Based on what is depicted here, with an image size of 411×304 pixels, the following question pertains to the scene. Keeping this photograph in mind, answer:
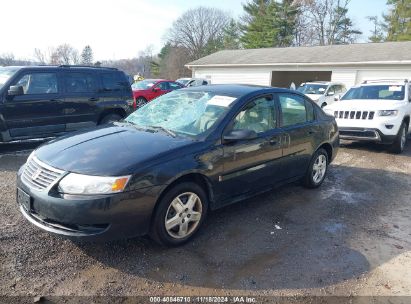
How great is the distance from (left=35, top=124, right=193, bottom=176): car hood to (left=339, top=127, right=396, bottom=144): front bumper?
5.92 metres

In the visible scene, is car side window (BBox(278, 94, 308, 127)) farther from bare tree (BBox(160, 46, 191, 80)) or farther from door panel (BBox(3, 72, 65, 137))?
bare tree (BBox(160, 46, 191, 80))

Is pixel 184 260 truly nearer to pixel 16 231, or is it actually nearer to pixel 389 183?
pixel 16 231

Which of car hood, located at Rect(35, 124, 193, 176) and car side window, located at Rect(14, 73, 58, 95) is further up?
car side window, located at Rect(14, 73, 58, 95)

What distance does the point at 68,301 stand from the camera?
2643 millimetres

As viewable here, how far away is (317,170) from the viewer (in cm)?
544

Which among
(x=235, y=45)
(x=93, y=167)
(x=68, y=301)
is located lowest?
(x=68, y=301)

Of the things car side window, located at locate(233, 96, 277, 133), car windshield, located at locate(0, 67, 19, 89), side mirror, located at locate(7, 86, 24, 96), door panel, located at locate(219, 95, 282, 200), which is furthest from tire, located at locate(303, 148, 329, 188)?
car windshield, located at locate(0, 67, 19, 89)

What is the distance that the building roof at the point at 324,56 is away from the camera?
64.1ft

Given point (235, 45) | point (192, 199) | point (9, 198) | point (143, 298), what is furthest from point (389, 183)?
point (235, 45)

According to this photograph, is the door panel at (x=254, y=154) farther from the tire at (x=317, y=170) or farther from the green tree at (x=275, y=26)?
the green tree at (x=275, y=26)

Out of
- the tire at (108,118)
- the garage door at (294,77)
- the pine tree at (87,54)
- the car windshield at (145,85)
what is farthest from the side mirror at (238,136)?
the pine tree at (87,54)

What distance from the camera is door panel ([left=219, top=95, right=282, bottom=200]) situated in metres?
3.81

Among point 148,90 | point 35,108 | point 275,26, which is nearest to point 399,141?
point 35,108

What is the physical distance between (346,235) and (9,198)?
4.33m
